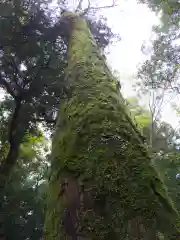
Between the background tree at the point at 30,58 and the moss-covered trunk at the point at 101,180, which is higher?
the background tree at the point at 30,58

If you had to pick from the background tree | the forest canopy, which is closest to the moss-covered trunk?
the forest canopy

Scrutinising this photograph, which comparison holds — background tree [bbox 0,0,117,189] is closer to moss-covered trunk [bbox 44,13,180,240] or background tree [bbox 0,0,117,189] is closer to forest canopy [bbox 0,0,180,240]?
forest canopy [bbox 0,0,180,240]

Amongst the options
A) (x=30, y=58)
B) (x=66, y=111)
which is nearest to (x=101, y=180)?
(x=66, y=111)

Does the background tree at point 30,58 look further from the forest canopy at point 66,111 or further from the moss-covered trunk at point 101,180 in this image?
the moss-covered trunk at point 101,180

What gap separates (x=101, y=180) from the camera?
8.14 feet

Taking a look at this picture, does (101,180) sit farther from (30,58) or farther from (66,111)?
(30,58)

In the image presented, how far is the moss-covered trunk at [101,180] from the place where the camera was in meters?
2.18

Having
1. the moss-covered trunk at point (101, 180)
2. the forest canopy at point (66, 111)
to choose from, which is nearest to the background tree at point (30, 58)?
the forest canopy at point (66, 111)

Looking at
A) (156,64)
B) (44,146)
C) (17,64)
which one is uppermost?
(156,64)

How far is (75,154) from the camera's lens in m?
3.00

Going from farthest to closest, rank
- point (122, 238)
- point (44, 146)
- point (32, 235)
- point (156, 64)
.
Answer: point (44, 146)
point (156, 64)
point (32, 235)
point (122, 238)

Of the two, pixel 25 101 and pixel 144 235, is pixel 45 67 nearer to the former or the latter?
pixel 25 101

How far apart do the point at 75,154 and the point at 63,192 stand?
43 cm

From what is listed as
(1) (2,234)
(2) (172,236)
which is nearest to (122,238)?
(2) (172,236)
